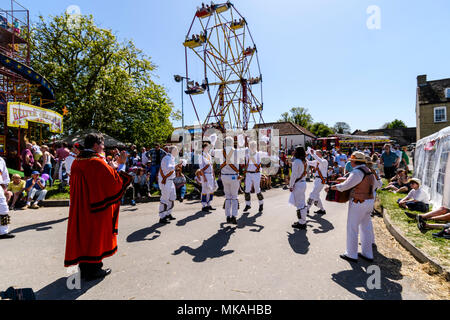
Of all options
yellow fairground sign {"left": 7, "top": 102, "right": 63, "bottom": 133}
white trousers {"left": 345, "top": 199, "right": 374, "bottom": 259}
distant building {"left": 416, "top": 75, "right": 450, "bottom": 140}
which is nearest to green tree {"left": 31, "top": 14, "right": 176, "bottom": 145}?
yellow fairground sign {"left": 7, "top": 102, "right": 63, "bottom": 133}

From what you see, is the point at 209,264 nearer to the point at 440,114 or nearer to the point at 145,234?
the point at 145,234

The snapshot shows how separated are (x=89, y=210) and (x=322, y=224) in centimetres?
533

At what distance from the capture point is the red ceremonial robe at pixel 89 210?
3.30 meters

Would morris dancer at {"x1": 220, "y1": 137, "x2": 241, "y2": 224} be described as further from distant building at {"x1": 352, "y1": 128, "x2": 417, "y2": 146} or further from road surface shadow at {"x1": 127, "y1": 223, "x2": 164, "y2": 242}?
distant building at {"x1": 352, "y1": 128, "x2": 417, "y2": 146}

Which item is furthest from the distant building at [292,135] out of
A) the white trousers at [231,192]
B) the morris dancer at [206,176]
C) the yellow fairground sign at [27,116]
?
the white trousers at [231,192]

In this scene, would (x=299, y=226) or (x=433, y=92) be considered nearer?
(x=299, y=226)

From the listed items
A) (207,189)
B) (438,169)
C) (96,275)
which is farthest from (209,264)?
(438,169)

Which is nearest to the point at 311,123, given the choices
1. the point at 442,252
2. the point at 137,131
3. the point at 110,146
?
the point at 137,131

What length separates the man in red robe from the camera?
A: 3.30 meters

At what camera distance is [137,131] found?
22.2 meters

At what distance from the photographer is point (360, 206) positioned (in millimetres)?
3893

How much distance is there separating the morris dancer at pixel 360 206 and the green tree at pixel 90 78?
20.3 metres

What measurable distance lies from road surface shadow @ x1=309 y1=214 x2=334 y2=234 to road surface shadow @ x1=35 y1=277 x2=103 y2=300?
4573 millimetres

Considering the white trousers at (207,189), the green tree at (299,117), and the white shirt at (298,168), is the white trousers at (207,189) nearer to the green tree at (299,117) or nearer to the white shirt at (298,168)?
the white shirt at (298,168)
